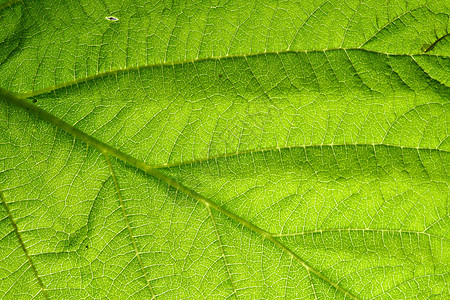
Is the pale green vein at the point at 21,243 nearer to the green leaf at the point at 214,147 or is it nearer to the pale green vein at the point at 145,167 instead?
the green leaf at the point at 214,147

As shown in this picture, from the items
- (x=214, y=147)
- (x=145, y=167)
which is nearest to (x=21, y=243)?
(x=145, y=167)

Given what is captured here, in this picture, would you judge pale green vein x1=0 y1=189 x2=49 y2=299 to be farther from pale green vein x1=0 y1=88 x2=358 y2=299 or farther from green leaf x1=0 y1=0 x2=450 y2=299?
pale green vein x1=0 y1=88 x2=358 y2=299

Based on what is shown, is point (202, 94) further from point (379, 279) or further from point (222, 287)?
Answer: point (379, 279)

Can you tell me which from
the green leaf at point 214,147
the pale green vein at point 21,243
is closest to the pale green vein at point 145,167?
the green leaf at point 214,147

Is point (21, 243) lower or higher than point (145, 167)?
lower

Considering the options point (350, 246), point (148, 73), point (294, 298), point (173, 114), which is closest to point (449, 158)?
point (350, 246)

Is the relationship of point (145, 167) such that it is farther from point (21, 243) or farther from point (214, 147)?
point (21, 243)

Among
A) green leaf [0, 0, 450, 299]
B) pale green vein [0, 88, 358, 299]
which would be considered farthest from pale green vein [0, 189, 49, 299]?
pale green vein [0, 88, 358, 299]
